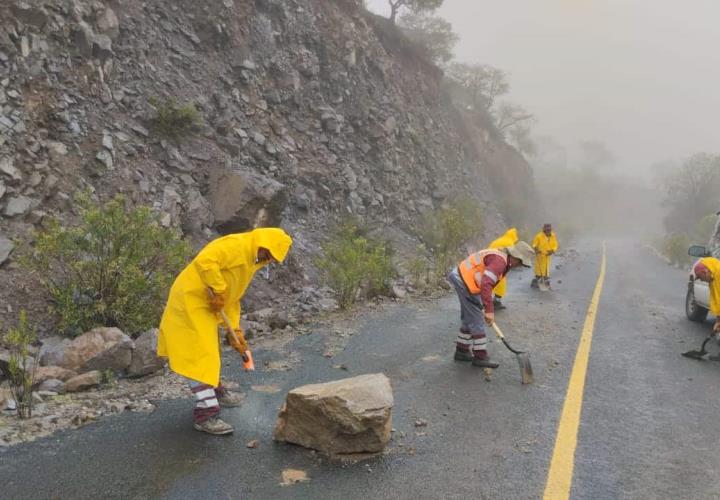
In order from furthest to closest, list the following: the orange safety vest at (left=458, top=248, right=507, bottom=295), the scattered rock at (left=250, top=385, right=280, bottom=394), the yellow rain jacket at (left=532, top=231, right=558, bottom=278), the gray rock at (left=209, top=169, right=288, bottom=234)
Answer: the yellow rain jacket at (left=532, top=231, right=558, bottom=278) → the gray rock at (left=209, top=169, right=288, bottom=234) → the orange safety vest at (left=458, top=248, right=507, bottom=295) → the scattered rock at (left=250, top=385, right=280, bottom=394)

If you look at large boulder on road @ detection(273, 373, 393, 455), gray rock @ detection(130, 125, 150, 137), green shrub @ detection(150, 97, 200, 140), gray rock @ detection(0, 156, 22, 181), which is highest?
green shrub @ detection(150, 97, 200, 140)

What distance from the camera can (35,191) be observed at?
7988 mm

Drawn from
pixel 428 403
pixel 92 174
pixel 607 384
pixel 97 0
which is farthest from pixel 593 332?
pixel 97 0

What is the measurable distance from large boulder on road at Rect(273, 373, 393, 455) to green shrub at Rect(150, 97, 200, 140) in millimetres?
8919

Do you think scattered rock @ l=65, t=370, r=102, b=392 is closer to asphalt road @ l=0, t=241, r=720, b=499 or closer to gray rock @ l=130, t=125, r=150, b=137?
asphalt road @ l=0, t=241, r=720, b=499

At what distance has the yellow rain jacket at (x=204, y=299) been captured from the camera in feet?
13.4

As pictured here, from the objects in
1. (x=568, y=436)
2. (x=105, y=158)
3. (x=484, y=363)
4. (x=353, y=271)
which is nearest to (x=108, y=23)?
(x=105, y=158)

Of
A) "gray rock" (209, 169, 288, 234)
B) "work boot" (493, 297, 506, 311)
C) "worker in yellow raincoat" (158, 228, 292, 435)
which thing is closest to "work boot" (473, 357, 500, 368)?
"worker in yellow raincoat" (158, 228, 292, 435)

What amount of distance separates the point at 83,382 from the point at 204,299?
5.71ft

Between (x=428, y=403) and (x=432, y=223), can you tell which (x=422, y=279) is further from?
(x=428, y=403)

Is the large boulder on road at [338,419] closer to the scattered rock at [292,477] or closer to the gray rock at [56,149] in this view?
the scattered rock at [292,477]

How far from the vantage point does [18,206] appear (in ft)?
24.8

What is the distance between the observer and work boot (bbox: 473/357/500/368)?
238 inches

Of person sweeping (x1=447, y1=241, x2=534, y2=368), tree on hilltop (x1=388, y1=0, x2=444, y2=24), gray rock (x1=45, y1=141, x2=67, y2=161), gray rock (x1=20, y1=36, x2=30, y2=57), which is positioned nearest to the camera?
person sweeping (x1=447, y1=241, x2=534, y2=368)
